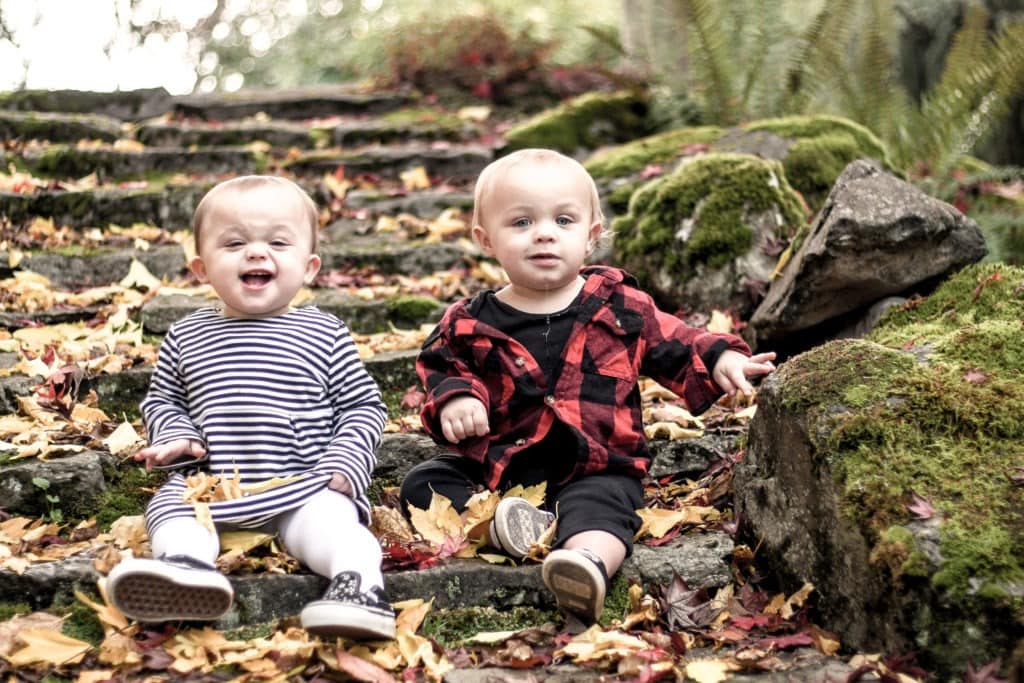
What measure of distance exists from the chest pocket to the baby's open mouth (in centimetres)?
96

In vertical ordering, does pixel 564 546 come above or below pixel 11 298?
below

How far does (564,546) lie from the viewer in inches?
96.4

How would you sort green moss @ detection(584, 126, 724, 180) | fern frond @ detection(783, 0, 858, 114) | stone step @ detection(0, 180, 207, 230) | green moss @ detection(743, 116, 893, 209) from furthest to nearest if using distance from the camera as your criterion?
fern frond @ detection(783, 0, 858, 114), green moss @ detection(584, 126, 724, 180), stone step @ detection(0, 180, 207, 230), green moss @ detection(743, 116, 893, 209)

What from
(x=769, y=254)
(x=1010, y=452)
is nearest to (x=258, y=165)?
(x=769, y=254)

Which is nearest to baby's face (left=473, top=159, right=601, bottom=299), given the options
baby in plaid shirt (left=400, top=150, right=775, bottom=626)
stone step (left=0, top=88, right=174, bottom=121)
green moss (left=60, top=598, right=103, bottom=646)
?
baby in plaid shirt (left=400, top=150, right=775, bottom=626)

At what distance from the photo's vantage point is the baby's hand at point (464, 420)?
263 centimetres

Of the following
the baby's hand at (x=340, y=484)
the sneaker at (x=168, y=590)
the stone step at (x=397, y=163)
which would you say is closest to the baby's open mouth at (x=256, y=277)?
the baby's hand at (x=340, y=484)

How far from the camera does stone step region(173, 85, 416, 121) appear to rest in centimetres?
838

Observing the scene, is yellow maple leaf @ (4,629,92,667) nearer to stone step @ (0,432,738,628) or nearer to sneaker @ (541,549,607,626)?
stone step @ (0,432,738,628)

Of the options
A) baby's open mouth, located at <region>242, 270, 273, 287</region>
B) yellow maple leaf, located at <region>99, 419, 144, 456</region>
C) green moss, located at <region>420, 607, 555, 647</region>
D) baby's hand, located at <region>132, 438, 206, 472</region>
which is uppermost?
baby's open mouth, located at <region>242, 270, 273, 287</region>

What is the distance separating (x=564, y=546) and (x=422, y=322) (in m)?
2.09

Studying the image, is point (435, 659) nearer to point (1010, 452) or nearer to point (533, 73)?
point (1010, 452)

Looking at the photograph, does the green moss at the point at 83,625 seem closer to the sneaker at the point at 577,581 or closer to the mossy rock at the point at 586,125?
the sneaker at the point at 577,581

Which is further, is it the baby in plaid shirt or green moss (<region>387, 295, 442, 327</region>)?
green moss (<region>387, 295, 442, 327</region>)
